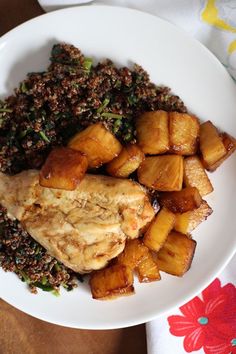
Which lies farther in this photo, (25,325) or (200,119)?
(25,325)

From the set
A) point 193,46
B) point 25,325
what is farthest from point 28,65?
point 25,325

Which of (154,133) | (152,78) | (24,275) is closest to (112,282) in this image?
(24,275)

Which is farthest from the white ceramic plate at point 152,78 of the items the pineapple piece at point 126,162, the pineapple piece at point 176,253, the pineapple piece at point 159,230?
the pineapple piece at point 126,162

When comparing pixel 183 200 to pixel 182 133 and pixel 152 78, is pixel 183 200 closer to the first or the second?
pixel 182 133

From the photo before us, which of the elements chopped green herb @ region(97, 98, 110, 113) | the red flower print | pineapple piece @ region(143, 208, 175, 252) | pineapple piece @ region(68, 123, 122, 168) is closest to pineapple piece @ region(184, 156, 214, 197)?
pineapple piece @ region(143, 208, 175, 252)

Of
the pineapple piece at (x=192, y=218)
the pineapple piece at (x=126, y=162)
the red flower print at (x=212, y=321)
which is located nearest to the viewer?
Result: the pineapple piece at (x=126, y=162)

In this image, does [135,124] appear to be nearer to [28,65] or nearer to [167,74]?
[167,74]

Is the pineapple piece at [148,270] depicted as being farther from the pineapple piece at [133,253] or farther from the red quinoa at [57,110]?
the red quinoa at [57,110]
